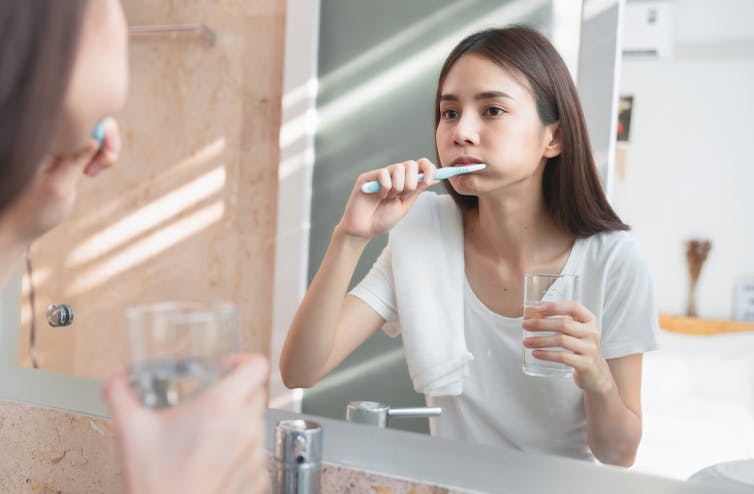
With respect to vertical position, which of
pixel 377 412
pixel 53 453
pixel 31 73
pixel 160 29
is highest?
pixel 160 29

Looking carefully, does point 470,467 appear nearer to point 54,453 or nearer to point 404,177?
point 404,177

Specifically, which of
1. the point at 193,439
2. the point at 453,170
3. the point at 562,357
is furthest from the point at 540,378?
the point at 193,439

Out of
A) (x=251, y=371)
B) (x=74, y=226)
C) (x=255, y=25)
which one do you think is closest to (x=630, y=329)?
(x=251, y=371)

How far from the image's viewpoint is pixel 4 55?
388 mm

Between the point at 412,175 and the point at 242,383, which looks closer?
the point at 242,383

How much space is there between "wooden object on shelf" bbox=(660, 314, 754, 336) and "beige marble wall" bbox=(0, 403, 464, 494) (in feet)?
2.28

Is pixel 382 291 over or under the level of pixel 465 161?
under

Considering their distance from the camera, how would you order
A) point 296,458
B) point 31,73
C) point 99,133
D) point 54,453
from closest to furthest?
point 31,73, point 99,133, point 296,458, point 54,453

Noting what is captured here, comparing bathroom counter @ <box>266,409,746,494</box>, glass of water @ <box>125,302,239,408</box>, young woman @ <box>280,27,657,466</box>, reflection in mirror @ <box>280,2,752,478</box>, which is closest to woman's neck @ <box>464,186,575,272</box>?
young woman @ <box>280,27,657,466</box>

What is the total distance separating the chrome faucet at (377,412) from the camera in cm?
83

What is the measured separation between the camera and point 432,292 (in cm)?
86

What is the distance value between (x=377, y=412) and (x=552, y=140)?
1.26 feet

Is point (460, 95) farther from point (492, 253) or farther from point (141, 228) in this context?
point (141, 228)

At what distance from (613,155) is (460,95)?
0.19 meters
